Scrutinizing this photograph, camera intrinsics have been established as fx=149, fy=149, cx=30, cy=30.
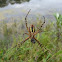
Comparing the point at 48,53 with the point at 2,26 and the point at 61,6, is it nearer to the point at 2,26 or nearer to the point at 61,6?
the point at 2,26

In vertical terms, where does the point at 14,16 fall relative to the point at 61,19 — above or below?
below

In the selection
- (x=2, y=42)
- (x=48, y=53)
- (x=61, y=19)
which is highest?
(x=61, y=19)

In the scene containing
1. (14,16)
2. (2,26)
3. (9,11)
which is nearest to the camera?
(2,26)

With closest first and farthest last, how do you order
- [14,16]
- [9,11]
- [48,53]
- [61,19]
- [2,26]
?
[48,53]
[61,19]
[2,26]
[14,16]
[9,11]

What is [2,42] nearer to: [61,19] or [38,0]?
[61,19]

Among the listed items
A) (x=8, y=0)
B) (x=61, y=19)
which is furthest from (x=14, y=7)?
(x=61, y=19)

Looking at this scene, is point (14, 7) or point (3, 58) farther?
point (14, 7)

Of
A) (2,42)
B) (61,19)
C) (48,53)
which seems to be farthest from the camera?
(2,42)

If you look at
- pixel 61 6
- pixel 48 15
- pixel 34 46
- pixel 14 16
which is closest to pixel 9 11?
pixel 14 16

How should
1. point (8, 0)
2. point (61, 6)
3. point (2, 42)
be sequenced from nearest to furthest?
A: point (2, 42)
point (61, 6)
point (8, 0)
